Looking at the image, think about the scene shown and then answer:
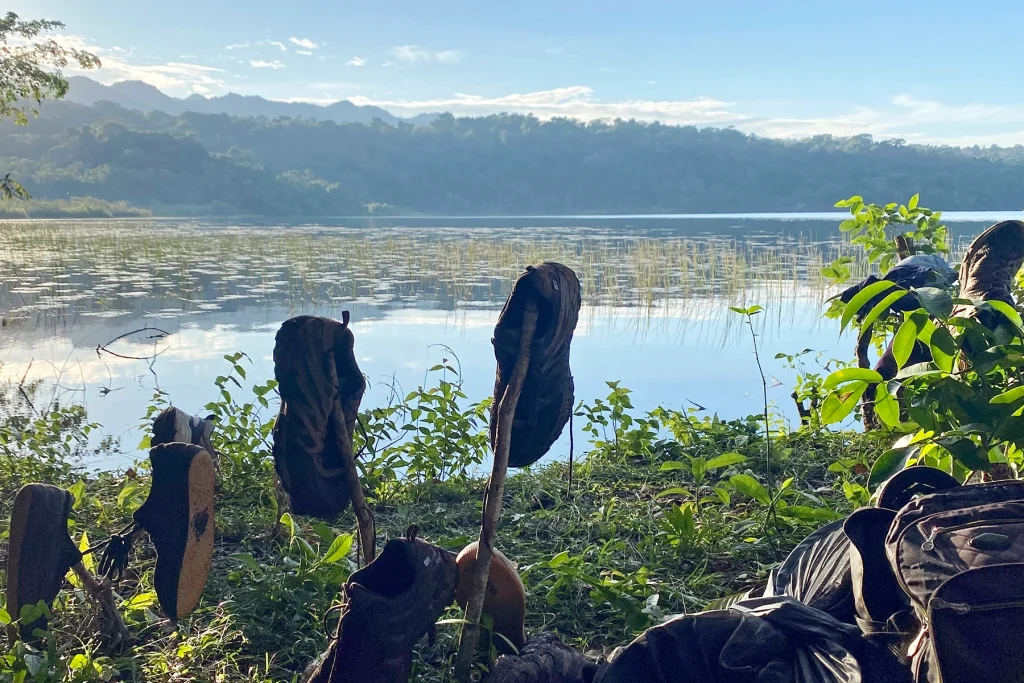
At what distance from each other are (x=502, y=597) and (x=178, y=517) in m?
0.99

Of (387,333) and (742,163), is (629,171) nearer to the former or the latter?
(742,163)

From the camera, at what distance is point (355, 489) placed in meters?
2.07

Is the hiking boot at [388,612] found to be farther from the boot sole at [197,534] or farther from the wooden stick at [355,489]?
the boot sole at [197,534]

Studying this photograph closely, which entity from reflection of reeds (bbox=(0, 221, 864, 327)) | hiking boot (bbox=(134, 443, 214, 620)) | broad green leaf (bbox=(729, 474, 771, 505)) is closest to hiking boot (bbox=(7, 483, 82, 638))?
hiking boot (bbox=(134, 443, 214, 620))

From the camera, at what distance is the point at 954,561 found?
4.86 ft

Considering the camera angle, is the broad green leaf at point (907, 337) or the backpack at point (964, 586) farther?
the broad green leaf at point (907, 337)

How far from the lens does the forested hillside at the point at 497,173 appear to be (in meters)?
56.1

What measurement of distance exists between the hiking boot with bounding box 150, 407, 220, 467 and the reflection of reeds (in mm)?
8668

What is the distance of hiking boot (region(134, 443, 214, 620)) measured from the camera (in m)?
2.24

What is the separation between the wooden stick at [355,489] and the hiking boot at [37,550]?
896mm

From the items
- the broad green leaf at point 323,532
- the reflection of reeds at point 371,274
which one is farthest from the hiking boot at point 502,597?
the reflection of reeds at point 371,274

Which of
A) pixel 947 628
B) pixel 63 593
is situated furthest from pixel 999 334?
pixel 63 593

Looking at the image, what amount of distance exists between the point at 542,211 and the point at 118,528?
6321cm

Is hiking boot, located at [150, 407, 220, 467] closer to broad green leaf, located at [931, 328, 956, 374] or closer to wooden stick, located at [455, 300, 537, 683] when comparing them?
wooden stick, located at [455, 300, 537, 683]
